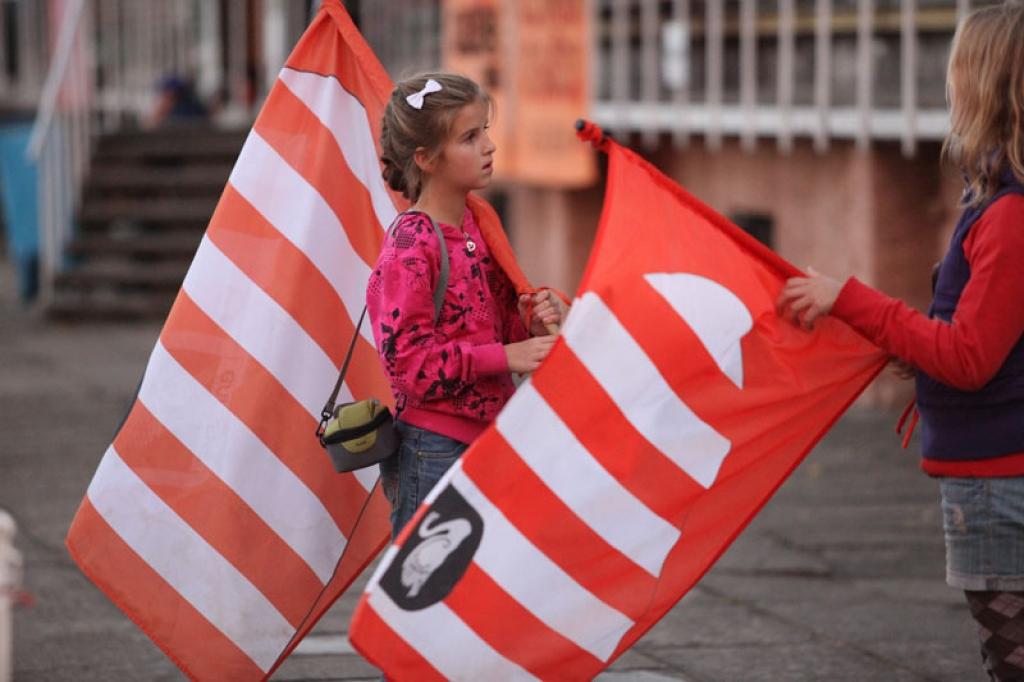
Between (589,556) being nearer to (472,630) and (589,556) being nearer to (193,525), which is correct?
(472,630)

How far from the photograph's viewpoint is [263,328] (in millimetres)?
4648

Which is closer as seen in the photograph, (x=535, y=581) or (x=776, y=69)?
(x=535, y=581)

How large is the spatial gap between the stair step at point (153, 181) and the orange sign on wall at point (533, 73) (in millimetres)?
3133

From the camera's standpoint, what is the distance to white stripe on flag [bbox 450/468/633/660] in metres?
3.65

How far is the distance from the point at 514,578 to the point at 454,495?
0.66ft

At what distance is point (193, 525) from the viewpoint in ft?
15.1

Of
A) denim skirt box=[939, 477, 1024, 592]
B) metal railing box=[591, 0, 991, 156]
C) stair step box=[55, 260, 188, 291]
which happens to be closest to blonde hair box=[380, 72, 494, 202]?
denim skirt box=[939, 477, 1024, 592]

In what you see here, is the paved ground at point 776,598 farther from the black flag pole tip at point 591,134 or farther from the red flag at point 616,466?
the black flag pole tip at point 591,134

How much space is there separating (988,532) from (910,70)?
6.04m

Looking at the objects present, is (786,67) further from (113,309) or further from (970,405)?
(970,405)

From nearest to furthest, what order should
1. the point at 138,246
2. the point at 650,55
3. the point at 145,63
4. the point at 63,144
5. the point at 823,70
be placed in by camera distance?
the point at 823,70 < the point at 650,55 < the point at 138,246 < the point at 63,144 < the point at 145,63

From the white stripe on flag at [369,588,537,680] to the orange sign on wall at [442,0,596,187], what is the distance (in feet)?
29.2

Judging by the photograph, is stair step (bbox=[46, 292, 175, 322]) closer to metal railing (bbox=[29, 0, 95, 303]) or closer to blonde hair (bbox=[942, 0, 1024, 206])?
metal railing (bbox=[29, 0, 95, 303])

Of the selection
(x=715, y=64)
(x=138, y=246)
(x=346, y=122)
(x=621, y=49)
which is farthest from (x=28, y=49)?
(x=346, y=122)
